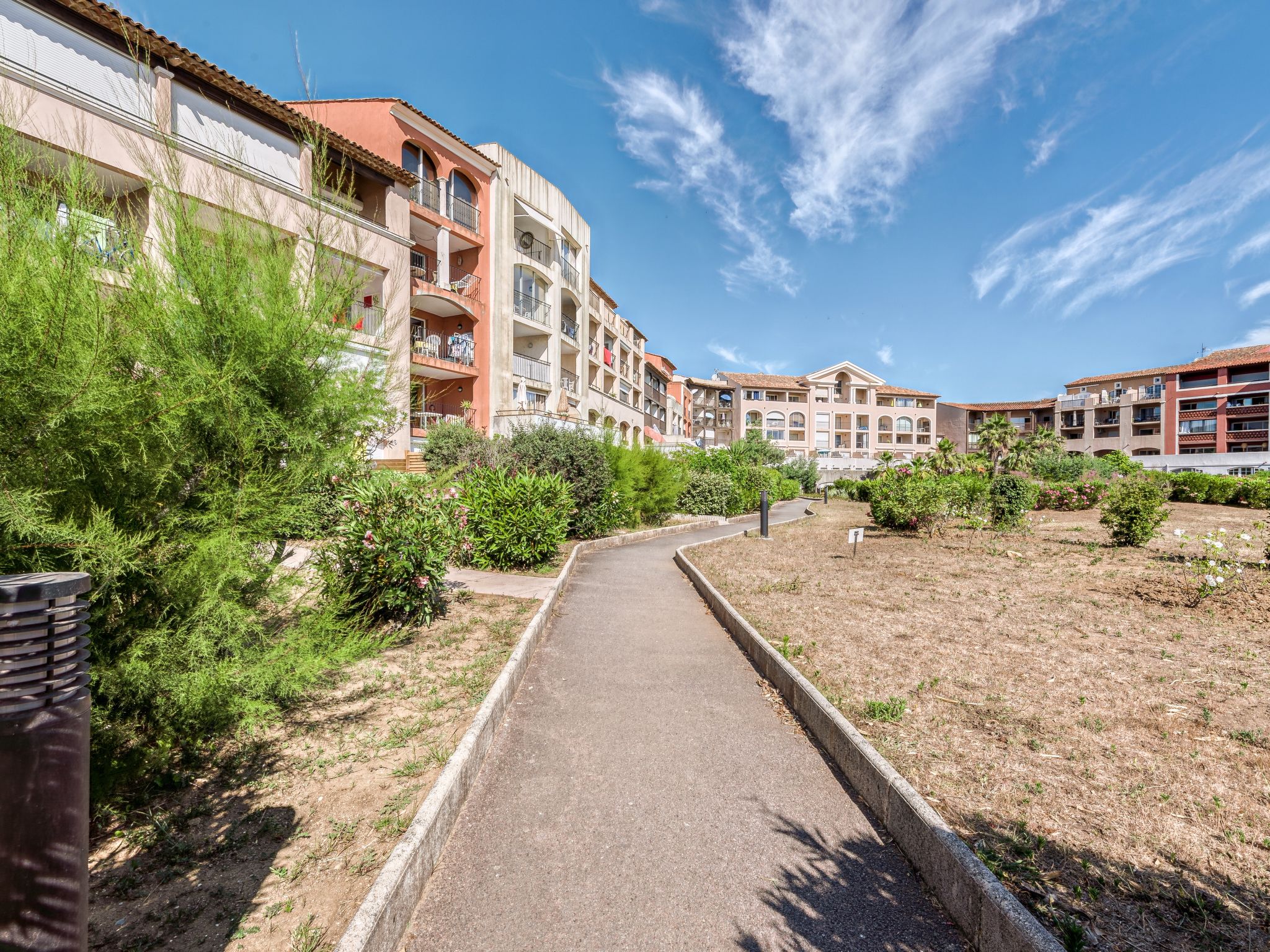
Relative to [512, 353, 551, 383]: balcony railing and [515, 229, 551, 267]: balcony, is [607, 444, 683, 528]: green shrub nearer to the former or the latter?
[512, 353, 551, 383]: balcony railing

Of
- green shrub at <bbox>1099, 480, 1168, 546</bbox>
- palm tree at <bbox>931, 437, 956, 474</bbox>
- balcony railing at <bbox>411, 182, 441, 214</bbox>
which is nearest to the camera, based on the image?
green shrub at <bbox>1099, 480, 1168, 546</bbox>

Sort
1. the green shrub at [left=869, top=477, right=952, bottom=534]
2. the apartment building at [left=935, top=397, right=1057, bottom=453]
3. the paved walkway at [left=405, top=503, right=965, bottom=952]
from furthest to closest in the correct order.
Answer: the apartment building at [left=935, top=397, right=1057, bottom=453]
the green shrub at [left=869, top=477, right=952, bottom=534]
the paved walkway at [left=405, top=503, right=965, bottom=952]

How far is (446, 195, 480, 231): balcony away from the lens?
2317 centimetres

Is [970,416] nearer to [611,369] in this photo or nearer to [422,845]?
[611,369]

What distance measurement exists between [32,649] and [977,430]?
47.3m

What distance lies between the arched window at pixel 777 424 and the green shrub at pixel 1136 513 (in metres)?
→ 64.5

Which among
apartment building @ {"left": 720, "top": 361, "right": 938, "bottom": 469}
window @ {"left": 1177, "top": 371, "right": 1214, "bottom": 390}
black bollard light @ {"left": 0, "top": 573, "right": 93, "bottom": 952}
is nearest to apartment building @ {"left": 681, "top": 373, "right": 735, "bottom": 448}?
apartment building @ {"left": 720, "top": 361, "right": 938, "bottom": 469}

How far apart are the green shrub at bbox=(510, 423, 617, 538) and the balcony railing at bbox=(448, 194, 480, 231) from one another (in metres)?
14.0

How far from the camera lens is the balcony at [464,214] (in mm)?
23172

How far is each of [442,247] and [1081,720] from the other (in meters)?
24.4

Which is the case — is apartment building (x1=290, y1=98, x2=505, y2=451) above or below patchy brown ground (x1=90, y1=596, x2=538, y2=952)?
above

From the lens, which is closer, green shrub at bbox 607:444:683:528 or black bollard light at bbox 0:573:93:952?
black bollard light at bbox 0:573:93:952

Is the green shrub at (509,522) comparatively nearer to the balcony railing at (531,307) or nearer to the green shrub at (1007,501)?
the green shrub at (1007,501)

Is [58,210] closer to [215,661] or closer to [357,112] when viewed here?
[215,661]
